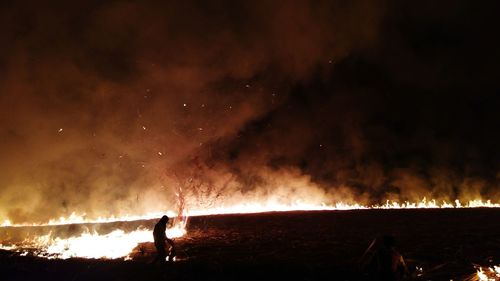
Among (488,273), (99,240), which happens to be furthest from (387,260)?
(99,240)

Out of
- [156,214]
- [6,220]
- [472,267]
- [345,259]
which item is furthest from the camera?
[156,214]

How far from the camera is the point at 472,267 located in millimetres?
19047

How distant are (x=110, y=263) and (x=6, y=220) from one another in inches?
1654

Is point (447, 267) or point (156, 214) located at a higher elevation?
point (156, 214)

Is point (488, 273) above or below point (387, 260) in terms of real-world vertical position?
below

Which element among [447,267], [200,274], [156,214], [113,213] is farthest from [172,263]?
[156,214]

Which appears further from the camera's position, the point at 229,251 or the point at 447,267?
the point at 229,251

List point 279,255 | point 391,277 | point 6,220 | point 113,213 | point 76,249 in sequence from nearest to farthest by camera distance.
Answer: point 391,277 → point 279,255 → point 76,249 → point 6,220 → point 113,213

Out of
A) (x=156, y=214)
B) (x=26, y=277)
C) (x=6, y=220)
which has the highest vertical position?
(x=156, y=214)

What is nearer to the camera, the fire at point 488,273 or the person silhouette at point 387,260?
the person silhouette at point 387,260

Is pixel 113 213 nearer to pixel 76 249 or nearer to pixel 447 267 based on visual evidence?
pixel 76 249

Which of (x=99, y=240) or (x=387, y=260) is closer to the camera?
(x=387, y=260)

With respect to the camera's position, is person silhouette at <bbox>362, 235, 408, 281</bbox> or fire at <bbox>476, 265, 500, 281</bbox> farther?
fire at <bbox>476, 265, 500, 281</bbox>

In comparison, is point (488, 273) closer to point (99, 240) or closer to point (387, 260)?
point (387, 260)
